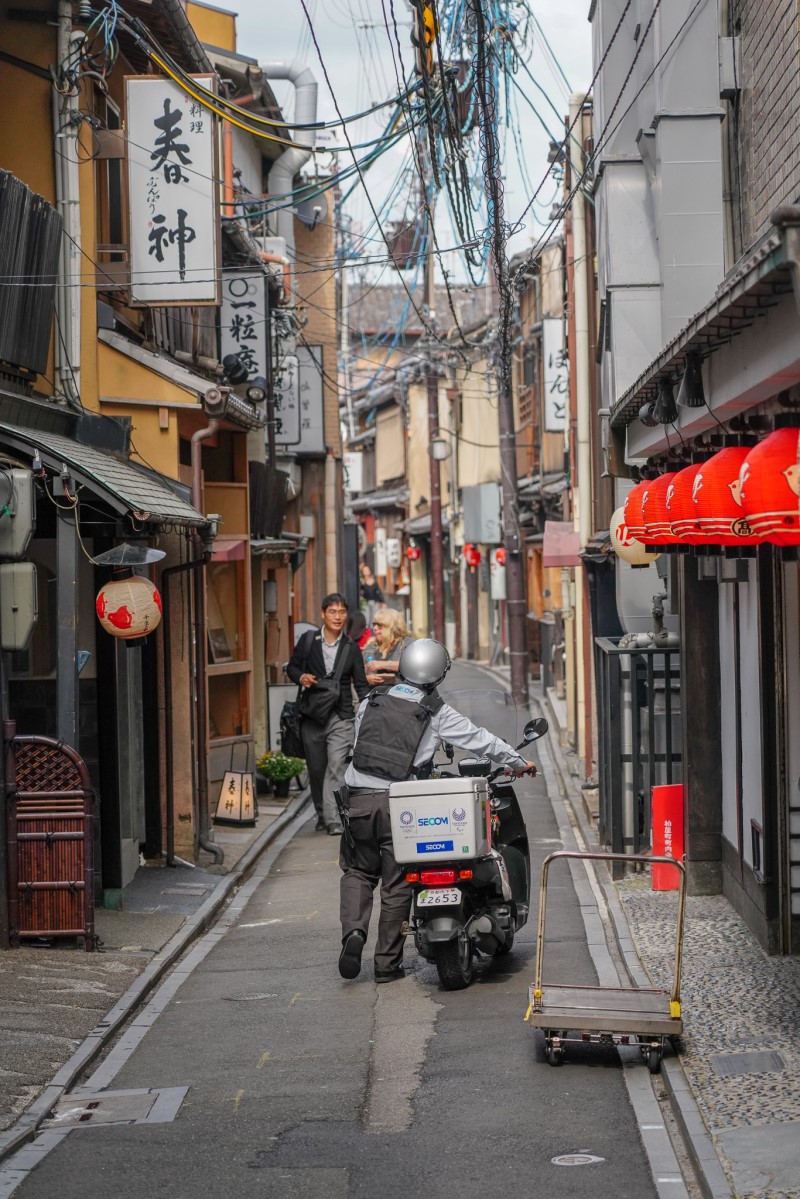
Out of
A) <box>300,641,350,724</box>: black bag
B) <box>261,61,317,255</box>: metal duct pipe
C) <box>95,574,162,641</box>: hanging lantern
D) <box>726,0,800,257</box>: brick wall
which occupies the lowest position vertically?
<box>300,641,350,724</box>: black bag

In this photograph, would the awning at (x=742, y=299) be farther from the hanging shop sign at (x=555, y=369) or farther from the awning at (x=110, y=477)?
the hanging shop sign at (x=555, y=369)

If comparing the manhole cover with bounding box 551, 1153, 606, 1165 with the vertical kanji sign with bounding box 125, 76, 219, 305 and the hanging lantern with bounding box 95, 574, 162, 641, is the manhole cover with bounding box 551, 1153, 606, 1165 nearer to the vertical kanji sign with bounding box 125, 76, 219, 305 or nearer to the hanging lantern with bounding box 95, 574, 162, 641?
the hanging lantern with bounding box 95, 574, 162, 641

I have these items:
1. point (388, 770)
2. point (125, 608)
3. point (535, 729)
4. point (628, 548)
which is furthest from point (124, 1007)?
point (628, 548)

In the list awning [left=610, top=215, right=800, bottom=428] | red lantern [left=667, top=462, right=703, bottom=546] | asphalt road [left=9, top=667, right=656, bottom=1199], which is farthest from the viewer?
red lantern [left=667, top=462, right=703, bottom=546]

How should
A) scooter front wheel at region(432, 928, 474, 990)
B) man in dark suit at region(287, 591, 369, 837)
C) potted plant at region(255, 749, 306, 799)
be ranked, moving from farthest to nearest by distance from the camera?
potted plant at region(255, 749, 306, 799)
man in dark suit at region(287, 591, 369, 837)
scooter front wheel at region(432, 928, 474, 990)

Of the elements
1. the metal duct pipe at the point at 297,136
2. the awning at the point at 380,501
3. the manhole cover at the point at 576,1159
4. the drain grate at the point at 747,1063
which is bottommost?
the manhole cover at the point at 576,1159

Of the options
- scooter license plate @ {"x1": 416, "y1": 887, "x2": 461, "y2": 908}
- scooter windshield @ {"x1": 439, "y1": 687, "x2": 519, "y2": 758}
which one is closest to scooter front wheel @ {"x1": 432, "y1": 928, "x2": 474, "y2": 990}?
scooter license plate @ {"x1": 416, "y1": 887, "x2": 461, "y2": 908}

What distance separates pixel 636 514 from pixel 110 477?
4.05 meters

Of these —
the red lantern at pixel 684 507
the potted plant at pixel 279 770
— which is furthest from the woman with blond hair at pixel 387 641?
the potted plant at pixel 279 770

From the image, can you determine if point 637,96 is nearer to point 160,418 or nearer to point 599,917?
point 160,418

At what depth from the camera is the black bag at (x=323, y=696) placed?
1541 centimetres

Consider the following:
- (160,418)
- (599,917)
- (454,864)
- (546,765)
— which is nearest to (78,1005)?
(454,864)

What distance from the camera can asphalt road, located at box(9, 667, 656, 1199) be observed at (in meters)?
6.15

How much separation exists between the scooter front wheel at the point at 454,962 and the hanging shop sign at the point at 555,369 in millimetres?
20690
